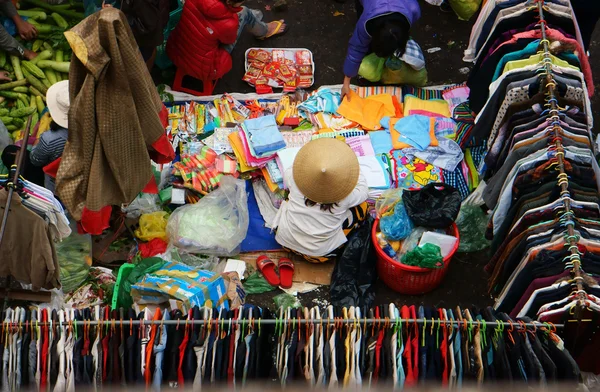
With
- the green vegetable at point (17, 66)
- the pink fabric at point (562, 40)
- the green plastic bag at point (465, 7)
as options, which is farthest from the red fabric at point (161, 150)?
the green plastic bag at point (465, 7)

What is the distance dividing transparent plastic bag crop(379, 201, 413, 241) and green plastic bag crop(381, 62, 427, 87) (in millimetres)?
1631

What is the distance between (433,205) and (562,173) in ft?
4.28

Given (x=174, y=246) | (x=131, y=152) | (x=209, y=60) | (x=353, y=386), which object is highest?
(x=209, y=60)

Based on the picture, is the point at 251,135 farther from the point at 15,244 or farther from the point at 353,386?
the point at 353,386

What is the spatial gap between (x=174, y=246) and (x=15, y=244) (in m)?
1.32

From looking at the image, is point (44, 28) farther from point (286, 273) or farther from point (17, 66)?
point (286, 273)

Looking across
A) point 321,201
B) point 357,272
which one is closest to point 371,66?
point 321,201

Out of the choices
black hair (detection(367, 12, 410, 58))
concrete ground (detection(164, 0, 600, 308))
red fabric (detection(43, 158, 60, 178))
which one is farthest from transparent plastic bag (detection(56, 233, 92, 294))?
black hair (detection(367, 12, 410, 58))

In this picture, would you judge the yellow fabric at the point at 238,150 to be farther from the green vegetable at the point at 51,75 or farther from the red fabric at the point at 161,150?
the green vegetable at the point at 51,75

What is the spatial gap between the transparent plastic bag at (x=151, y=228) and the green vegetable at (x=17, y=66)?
1.90 metres

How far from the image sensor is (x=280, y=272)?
561 cm

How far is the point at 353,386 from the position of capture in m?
3.51

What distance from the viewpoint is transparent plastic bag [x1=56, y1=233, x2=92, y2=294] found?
533 centimetres

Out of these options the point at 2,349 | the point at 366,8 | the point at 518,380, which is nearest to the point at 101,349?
the point at 2,349
